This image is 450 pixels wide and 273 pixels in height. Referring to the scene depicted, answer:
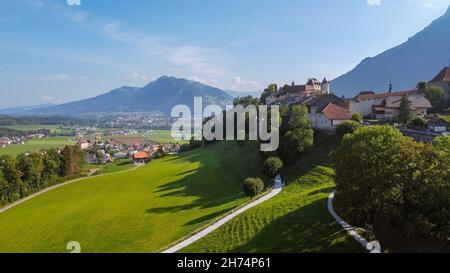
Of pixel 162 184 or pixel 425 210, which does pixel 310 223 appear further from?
pixel 162 184

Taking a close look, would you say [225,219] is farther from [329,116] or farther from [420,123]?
[420,123]

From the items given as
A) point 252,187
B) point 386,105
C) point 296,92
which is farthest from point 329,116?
point 296,92

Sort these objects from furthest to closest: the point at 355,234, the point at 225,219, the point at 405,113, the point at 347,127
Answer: the point at 405,113
the point at 347,127
the point at 225,219
the point at 355,234

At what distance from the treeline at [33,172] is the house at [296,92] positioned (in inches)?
2302

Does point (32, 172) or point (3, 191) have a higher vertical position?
point (32, 172)

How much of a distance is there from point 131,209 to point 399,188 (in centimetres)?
3484

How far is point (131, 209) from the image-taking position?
46719 mm

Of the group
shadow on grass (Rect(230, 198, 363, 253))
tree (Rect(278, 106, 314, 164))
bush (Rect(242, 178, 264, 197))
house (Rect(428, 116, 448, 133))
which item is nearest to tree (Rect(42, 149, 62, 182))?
bush (Rect(242, 178, 264, 197))

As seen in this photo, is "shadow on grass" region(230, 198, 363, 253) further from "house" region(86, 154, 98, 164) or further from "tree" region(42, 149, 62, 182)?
"house" region(86, 154, 98, 164)

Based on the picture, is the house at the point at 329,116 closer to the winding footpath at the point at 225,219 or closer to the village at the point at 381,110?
the village at the point at 381,110

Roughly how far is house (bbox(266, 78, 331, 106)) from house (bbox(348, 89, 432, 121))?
75.4ft

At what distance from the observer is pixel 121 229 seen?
1528 inches

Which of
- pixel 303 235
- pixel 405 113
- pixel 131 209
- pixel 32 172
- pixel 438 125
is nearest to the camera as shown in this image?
pixel 303 235
